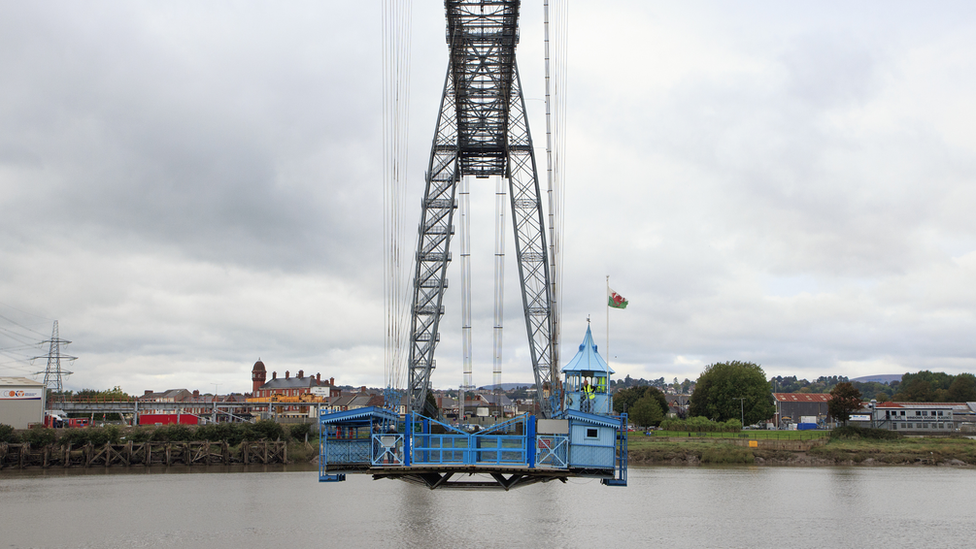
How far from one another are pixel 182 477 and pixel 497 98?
30914mm

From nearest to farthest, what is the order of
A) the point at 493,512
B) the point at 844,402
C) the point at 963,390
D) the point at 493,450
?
the point at 493,450
the point at 493,512
the point at 844,402
the point at 963,390

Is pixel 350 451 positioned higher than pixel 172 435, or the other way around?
pixel 350 451

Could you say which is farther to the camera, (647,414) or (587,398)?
(647,414)

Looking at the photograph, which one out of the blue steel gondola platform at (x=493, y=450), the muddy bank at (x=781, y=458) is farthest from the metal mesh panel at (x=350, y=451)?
the muddy bank at (x=781, y=458)

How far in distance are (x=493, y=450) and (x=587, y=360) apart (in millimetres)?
14263

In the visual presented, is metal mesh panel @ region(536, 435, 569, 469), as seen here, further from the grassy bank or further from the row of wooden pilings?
the row of wooden pilings

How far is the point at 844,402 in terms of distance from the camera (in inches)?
3063

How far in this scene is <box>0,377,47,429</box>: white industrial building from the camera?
65688mm

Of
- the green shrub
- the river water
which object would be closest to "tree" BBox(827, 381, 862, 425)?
the river water

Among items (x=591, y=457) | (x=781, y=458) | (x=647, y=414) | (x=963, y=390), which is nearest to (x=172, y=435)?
(x=781, y=458)

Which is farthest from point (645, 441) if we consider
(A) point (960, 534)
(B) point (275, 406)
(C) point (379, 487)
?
(B) point (275, 406)

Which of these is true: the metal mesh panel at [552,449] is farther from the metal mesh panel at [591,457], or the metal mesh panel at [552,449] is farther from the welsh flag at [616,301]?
the welsh flag at [616,301]

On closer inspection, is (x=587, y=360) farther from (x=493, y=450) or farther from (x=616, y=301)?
(x=493, y=450)

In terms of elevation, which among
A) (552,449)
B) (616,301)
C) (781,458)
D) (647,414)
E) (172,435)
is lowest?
(781,458)
